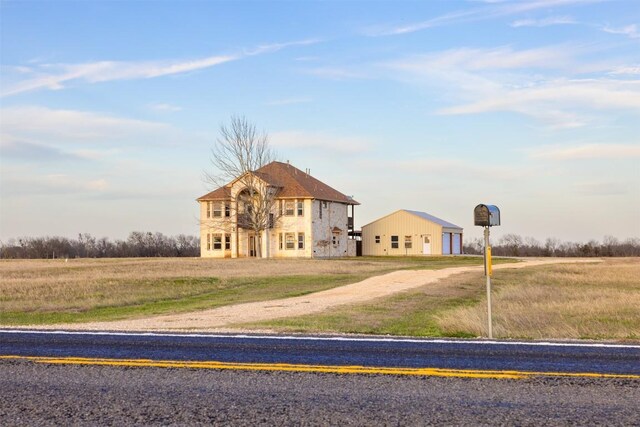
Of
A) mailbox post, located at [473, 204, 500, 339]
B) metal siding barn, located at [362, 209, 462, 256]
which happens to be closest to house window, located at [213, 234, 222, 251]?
metal siding barn, located at [362, 209, 462, 256]

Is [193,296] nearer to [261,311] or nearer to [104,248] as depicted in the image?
[261,311]

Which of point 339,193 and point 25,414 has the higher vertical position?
point 339,193

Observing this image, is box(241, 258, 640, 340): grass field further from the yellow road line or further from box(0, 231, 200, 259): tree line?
box(0, 231, 200, 259): tree line

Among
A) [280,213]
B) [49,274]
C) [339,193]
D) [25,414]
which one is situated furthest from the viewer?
[339,193]

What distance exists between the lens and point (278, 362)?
8.98 m

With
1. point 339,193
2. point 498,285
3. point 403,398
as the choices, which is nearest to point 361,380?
point 403,398

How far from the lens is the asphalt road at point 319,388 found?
6543mm

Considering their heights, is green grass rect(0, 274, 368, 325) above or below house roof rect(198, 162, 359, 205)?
below

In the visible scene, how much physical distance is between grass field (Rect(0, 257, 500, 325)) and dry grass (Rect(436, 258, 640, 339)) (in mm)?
8975

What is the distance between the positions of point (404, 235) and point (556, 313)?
55.9 metres

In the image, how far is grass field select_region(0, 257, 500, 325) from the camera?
2412 cm

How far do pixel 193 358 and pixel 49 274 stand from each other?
34.6 meters

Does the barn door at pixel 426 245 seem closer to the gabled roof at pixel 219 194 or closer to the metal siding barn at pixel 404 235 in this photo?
the metal siding barn at pixel 404 235

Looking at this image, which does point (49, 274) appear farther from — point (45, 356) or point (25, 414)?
point (25, 414)
